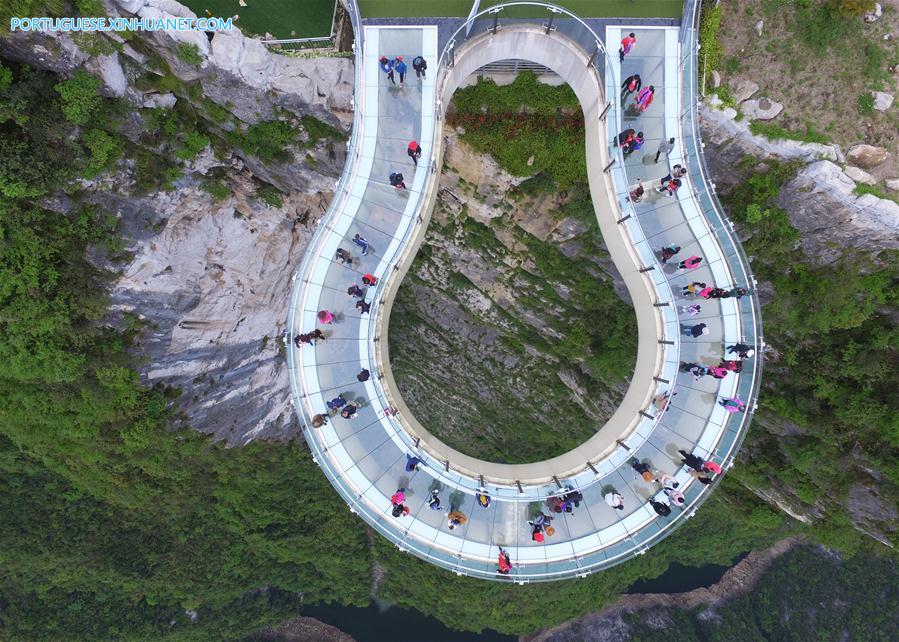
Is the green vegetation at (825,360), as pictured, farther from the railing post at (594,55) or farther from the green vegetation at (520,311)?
the railing post at (594,55)

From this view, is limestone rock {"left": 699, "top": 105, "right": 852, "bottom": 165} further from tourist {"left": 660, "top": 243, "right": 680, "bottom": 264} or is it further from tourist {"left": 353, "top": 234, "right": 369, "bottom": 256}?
tourist {"left": 353, "top": 234, "right": 369, "bottom": 256}

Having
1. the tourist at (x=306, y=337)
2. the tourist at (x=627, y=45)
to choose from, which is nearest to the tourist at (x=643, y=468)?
the tourist at (x=306, y=337)

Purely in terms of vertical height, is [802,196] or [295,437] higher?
[802,196]

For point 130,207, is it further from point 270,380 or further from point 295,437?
point 295,437

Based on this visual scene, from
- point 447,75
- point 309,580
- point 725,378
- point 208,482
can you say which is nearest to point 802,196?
point 725,378

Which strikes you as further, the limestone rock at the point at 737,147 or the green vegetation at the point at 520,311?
the green vegetation at the point at 520,311

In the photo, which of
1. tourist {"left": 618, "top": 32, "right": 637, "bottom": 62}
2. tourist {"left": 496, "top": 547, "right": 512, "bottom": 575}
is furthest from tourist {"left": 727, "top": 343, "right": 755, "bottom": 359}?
tourist {"left": 496, "top": 547, "right": 512, "bottom": 575}

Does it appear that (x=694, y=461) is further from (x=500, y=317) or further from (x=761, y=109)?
(x=761, y=109)
